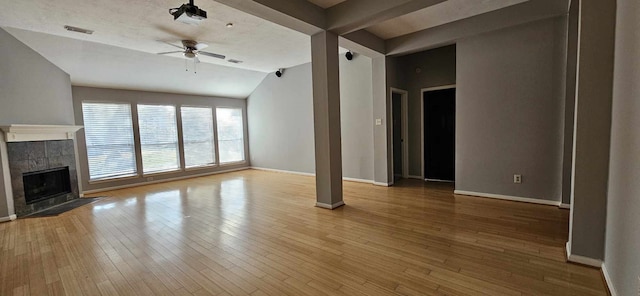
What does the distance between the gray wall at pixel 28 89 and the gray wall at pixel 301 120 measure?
4.36 m

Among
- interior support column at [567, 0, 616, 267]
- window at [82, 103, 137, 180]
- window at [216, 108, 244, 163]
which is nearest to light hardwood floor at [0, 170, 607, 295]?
interior support column at [567, 0, 616, 267]

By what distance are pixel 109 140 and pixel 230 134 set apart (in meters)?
3.09

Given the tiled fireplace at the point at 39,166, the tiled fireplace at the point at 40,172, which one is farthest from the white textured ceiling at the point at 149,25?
the tiled fireplace at the point at 40,172

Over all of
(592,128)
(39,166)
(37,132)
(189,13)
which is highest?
(189,13)

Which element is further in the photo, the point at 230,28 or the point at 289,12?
the point at 230,28

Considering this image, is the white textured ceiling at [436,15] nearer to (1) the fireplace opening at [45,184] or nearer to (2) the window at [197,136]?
(2) the window at [197,136]

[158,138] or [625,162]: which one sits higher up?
[158,138]

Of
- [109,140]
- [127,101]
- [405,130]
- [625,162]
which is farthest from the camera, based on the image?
[127,101]

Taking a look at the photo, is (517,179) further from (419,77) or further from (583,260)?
(419,77)

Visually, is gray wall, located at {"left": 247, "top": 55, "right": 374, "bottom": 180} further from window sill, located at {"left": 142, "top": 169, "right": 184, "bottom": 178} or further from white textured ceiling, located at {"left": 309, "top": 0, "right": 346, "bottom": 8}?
window sill, located at {"left": 142, "top": 169, "right": 184, "bottom": 178}

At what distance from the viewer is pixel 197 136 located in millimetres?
7734

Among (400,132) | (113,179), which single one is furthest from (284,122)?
(113,179)

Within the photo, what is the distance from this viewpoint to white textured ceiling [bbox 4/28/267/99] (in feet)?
14.7

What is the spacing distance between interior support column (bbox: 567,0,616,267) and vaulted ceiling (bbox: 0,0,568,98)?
1.53m
